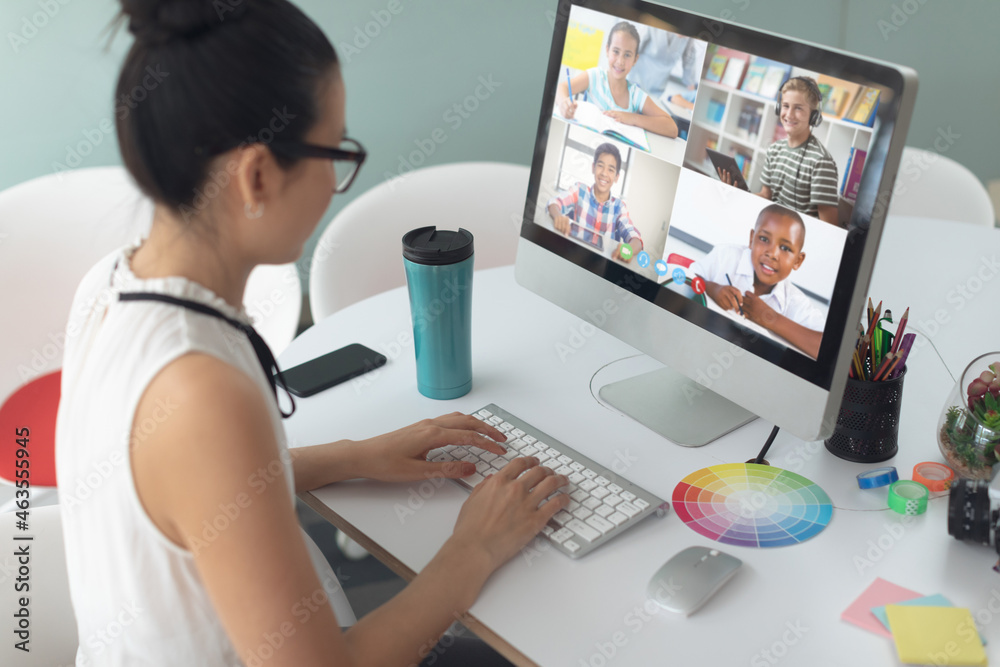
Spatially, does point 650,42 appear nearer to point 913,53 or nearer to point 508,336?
point 508,336

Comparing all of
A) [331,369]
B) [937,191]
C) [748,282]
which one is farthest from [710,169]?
[937,191]

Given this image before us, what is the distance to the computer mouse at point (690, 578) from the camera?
0.86 meters

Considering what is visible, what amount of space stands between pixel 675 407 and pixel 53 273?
1.38m

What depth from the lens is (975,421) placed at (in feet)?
3.28

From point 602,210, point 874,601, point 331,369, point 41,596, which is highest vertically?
point 602,210

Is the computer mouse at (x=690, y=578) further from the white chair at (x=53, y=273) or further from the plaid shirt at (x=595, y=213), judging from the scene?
the white chair at (x=53, y=273)

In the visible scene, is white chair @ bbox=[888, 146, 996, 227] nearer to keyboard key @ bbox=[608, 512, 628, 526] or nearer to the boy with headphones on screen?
the boy with headphones on screen

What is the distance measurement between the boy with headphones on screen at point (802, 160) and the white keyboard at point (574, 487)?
1.22 feet

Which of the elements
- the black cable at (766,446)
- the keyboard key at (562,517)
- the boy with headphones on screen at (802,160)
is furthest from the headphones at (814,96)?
the keyboard key at (562,517)

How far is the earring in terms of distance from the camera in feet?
2.57

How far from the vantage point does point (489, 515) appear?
3.14 feet

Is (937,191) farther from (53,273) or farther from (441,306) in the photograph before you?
(53,273)

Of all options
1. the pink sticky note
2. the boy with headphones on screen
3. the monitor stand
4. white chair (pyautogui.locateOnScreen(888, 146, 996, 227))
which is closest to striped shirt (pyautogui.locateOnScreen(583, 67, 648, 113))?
the boy with headphones on screen

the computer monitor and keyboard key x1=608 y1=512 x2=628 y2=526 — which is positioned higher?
the computer monitor
